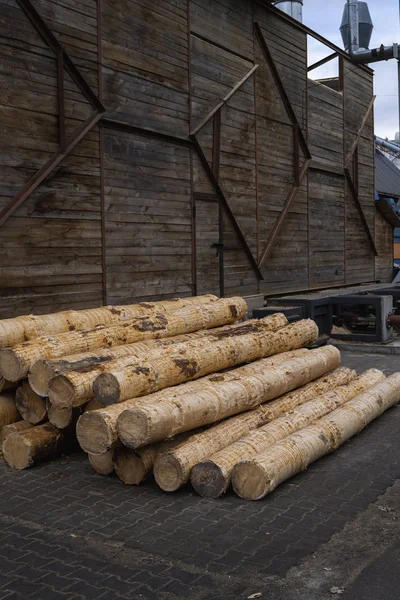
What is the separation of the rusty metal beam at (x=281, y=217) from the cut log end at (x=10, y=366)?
9.96m

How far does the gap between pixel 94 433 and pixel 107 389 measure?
19.4 inches

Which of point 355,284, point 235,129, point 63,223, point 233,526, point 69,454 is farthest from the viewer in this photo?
point 355,284

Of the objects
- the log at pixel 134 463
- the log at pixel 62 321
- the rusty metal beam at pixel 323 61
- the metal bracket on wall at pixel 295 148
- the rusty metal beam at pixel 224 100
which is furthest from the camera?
the rusty metal beam at pixel 323 61

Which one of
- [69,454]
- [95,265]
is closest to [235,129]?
[95,265]

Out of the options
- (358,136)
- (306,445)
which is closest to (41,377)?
(306,445)

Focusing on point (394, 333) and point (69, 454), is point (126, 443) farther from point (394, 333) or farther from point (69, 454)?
point (394, 333)

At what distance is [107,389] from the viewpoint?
20.2ft

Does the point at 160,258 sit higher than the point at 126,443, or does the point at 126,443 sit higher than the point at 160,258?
the point at 160,258

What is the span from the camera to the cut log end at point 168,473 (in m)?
5.66

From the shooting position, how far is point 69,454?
7.01m

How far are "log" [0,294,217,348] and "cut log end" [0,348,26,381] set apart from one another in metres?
0.44

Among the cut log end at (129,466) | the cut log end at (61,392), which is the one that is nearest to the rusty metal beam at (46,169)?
the cut log end at (61,392)

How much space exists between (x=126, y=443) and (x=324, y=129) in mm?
15607

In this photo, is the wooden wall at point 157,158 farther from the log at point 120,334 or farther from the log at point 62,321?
the log at point 120,334
